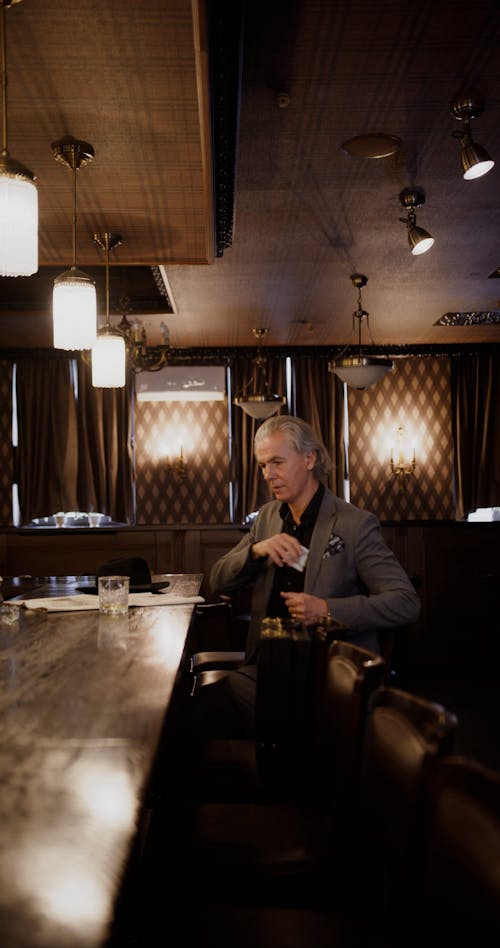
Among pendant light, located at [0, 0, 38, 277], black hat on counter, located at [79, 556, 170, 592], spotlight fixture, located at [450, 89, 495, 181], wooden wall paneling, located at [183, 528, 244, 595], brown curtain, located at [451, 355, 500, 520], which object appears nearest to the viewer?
pendant light, located at [0, 0, 38, 277]

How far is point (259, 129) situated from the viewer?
3291 millimetres

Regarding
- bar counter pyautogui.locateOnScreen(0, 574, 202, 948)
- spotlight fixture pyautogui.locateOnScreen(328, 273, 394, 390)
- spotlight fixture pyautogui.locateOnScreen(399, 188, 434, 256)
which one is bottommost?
bar counter pyautogui.locateOnScreen(0, 574, 202, 948)

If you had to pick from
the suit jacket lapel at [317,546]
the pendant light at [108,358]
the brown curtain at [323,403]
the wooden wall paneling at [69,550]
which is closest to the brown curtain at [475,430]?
the brown curtain at [323,403]

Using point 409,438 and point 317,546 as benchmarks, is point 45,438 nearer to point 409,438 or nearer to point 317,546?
point 409,438

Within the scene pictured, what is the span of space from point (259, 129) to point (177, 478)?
512cm

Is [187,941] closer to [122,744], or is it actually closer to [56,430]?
[122,744]

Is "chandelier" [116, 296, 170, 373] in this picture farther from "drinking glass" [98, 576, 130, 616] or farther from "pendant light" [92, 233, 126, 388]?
"drinking glass" [98, 576, 130, 616]

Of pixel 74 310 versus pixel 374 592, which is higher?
pixel 74 310

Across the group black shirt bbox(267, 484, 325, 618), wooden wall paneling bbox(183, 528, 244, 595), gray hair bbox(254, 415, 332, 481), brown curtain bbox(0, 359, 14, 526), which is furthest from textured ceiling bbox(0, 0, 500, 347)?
brown curtain bbox(0, 359, 14, 526)

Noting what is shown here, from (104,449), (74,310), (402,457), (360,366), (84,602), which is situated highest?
(360,366)

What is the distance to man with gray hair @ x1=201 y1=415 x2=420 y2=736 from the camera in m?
2.41

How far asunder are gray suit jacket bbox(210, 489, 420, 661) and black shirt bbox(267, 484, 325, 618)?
→ 1.0 inches

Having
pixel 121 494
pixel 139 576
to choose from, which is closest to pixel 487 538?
pixel 121 494

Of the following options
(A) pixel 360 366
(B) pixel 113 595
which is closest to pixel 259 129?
(B) pixel 113 595
